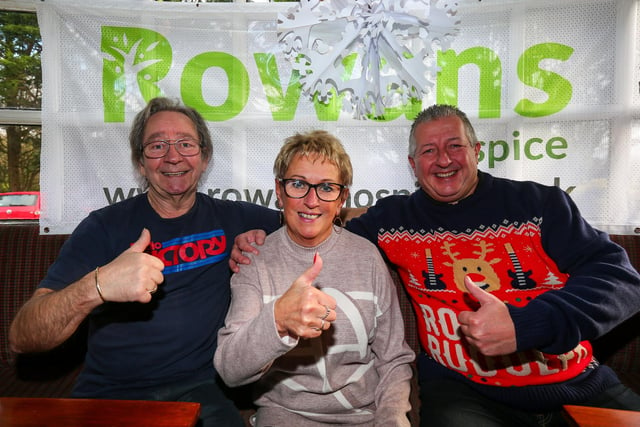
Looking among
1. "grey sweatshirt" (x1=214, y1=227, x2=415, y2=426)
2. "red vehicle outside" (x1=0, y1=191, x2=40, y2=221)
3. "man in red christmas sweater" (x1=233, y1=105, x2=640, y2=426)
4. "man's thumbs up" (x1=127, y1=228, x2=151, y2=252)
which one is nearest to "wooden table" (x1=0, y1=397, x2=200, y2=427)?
"grey sweatshirt" (x1=214, y1=227, x2=415, y2=426)

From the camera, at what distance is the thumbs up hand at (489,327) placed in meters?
1.15

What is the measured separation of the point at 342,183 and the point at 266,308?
1.86 ft

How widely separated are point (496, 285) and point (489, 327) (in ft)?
1.37

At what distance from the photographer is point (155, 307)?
1.54 metres

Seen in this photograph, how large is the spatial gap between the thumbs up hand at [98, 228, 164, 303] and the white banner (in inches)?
48.3

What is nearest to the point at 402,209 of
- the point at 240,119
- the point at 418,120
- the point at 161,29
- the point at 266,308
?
the point at 418,120

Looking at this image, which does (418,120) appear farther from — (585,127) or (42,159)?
(42,159)

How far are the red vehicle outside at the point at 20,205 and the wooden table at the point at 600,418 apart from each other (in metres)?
2.90

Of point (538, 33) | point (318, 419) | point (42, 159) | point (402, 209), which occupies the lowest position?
point (318, 419)

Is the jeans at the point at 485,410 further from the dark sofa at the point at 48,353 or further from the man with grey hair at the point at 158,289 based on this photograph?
the man with grey hair at the point at 158,289

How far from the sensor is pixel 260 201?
237cm

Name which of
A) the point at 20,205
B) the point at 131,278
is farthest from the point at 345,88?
the point at 20,205

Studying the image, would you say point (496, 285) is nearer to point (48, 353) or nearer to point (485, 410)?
point (485, 410)

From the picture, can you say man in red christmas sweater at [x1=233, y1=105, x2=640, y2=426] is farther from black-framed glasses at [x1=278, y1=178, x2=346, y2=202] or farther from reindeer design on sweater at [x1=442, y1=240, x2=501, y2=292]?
black-framed glasses at [x1=278, y1=178, x2=346, y2=202]
